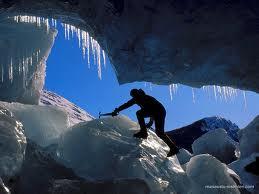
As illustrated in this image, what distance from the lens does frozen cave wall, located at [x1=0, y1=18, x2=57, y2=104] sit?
42.4 feet

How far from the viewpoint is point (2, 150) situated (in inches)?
212

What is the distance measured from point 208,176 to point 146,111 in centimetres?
281

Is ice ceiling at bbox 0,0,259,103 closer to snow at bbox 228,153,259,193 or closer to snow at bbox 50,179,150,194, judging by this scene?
snow at bbox 50,179,150,194

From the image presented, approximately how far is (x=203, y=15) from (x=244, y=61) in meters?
1.86

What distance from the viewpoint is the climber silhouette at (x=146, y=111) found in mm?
7434

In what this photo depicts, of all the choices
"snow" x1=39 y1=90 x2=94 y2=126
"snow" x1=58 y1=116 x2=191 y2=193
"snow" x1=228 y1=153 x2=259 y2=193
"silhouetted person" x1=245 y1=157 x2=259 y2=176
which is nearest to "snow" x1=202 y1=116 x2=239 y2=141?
"snow" x1=39 y1=90 x2=94 y2=126

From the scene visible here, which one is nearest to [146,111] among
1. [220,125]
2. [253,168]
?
[253,168]

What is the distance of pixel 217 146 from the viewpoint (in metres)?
18.9

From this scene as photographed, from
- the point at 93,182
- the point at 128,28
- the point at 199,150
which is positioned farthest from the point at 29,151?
the point at 199,150

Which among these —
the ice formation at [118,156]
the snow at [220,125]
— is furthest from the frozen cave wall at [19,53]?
the snow at [220,125]

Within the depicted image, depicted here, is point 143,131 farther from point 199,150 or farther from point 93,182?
point 199,150

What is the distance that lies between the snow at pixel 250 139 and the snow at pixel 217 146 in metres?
2.74

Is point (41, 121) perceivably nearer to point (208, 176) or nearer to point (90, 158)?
point (90, 158)

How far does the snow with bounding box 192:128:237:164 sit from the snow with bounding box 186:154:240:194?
968 cm
